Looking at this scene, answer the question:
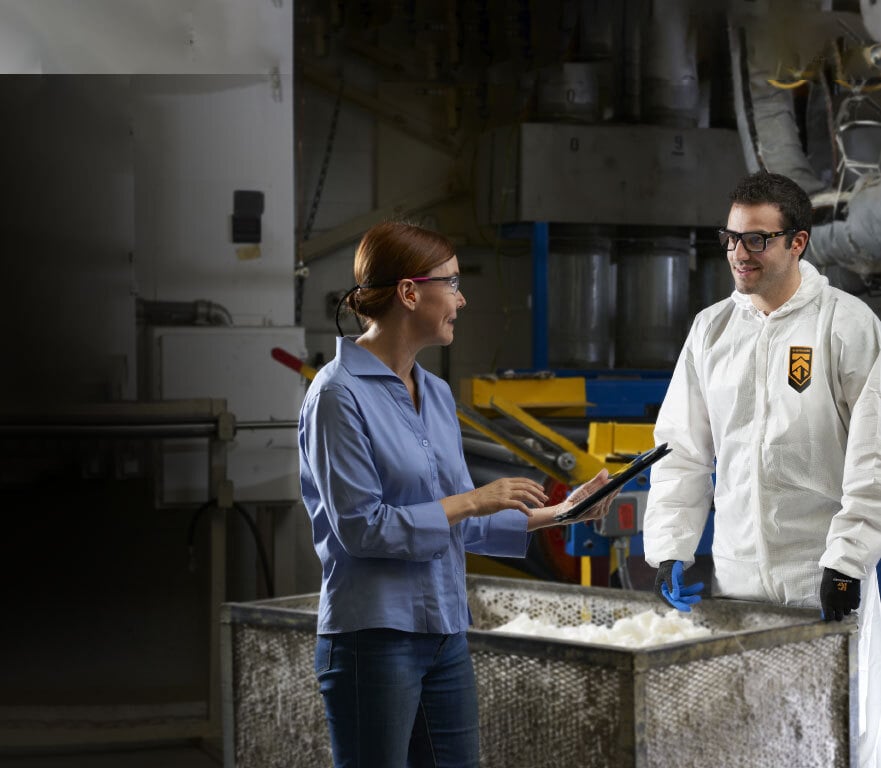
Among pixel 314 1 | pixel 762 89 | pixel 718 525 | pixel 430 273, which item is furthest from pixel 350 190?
pixel 430 273

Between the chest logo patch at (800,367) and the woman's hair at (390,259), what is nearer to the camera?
the woman's hair at (390,259)

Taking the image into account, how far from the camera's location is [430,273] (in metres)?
1.53

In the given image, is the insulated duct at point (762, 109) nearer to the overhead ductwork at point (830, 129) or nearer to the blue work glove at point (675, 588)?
the overhead ductwork at point (830, 129)

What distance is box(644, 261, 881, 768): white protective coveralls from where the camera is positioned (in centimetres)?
195

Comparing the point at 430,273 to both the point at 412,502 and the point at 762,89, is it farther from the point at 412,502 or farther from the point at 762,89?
the point at 762,89

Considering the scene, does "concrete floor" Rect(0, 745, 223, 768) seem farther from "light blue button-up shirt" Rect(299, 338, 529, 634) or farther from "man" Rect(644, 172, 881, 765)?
"light blue button-up shirt" Rect(299, 338, 529, 634)

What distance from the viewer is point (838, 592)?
188 cm

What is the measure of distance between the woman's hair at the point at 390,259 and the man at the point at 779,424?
72 centimetres

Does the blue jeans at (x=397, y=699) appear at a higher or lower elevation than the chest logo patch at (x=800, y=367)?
lower

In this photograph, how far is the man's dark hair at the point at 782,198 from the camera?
2025 mm

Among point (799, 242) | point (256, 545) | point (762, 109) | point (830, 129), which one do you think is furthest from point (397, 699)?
point (762, 109)

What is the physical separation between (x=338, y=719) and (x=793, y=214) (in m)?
1.17

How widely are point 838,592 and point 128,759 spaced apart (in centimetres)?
258

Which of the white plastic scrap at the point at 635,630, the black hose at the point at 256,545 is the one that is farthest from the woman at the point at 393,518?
the black hose at the point at 256,545
